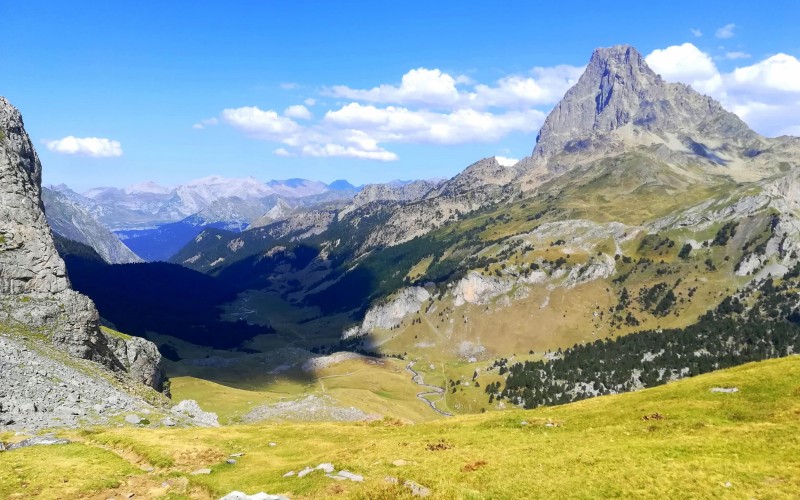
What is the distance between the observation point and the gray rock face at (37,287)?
298 ft

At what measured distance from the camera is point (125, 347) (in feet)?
369

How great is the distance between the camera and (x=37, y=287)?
9625 centimetres

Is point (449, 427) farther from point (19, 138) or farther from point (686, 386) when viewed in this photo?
point (19, 138)

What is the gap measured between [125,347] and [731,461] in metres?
115

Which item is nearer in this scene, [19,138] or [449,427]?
[449,427]

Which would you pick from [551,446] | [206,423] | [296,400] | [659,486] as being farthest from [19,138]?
[659,486]

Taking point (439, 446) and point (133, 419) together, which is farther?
point (133, 419)

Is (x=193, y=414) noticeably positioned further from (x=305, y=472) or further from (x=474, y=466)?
(x=474, y=466)

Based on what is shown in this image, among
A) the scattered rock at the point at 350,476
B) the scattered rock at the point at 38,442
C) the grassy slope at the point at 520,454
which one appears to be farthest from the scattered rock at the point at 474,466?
the scattered rock at the point at 38,442

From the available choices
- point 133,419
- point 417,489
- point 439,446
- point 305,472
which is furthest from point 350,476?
point 133,419

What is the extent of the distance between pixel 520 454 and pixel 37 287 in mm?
96924

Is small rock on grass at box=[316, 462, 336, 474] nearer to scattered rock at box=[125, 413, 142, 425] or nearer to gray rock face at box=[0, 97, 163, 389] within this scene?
scattered rock at box=[125, 413, 142, 425]

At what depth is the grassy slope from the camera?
32719 millimetres

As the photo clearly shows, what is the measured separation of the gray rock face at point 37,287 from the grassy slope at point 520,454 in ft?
133
